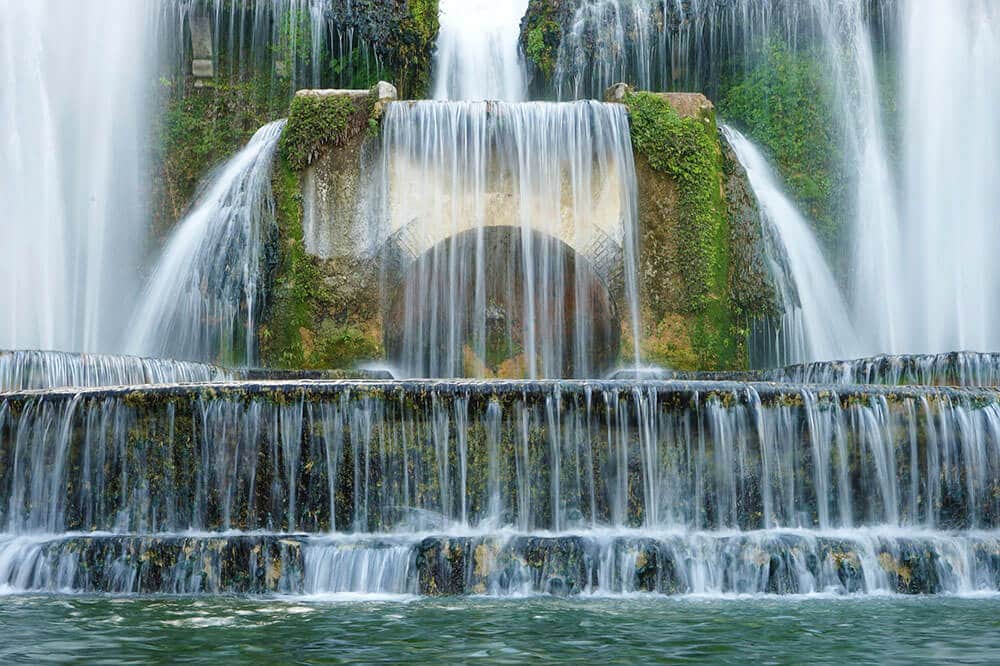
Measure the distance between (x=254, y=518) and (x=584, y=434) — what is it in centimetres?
261

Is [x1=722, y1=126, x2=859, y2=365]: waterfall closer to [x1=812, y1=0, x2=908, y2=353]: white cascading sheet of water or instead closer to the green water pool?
[x1=812, y1=0, x2=908, y2=353]: white cascading sheet of water

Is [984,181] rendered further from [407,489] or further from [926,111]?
[407,489]

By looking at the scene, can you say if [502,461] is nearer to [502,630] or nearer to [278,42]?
[502,630]

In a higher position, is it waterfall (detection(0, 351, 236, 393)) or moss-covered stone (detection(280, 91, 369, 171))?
moss-covered stone (detection(280, 91, 369, 171))

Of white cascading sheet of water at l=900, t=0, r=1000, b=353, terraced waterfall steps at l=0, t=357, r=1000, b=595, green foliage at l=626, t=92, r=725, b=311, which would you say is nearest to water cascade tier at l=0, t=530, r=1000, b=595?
terraced waterfall steps at l=0, t=357, r=1000, b=595

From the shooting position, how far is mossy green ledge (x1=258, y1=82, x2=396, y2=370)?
14867 millimetres

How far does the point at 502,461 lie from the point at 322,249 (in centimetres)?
652

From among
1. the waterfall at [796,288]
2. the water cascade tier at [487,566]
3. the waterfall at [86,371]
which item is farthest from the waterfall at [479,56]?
the water cascade tier at [487,566]

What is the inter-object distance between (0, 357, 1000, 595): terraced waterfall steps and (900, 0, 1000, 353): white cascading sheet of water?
33.2 ft

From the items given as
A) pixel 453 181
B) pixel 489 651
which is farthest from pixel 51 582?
pixel 453 181

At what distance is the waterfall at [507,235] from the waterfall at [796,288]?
211 cm

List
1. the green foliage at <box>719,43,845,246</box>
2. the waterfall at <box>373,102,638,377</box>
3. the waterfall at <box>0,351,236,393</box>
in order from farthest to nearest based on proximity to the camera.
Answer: the green foliage at <box>719,43,845,246</box>
the waterfall at <box>373,102,638,377</box>
the waterfall at <box>0,351,236,393</box>

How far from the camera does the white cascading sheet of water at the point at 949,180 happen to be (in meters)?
19.5

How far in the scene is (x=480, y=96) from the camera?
19.8m
